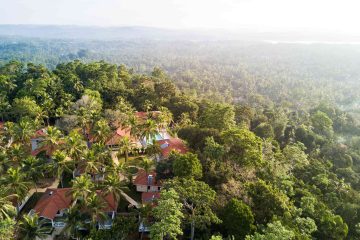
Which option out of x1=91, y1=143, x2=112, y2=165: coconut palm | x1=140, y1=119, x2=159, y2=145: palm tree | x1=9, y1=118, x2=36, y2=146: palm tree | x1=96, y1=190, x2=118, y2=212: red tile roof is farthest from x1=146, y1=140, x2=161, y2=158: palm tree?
x1=9, y1=118, x2=36, y2=146: palm tree

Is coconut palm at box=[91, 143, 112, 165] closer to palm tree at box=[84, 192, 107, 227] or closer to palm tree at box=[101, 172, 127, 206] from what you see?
palm tree at box=[101, 172, 127, 206]

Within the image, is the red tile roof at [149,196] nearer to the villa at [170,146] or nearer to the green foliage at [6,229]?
the villa at [170,146]

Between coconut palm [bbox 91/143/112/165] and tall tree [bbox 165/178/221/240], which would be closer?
tall tree [bbox 165/178/221/240]

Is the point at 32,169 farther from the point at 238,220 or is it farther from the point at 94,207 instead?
the point at 238,220

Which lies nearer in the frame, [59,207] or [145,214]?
[145,214]

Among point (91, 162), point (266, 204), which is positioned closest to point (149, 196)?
point (91, 162)

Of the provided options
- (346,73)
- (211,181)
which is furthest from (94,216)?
(346,73)

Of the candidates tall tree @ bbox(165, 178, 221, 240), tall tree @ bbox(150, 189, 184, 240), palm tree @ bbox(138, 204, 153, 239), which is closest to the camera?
tall tree @ bbox(150, 189, 184, 240)
